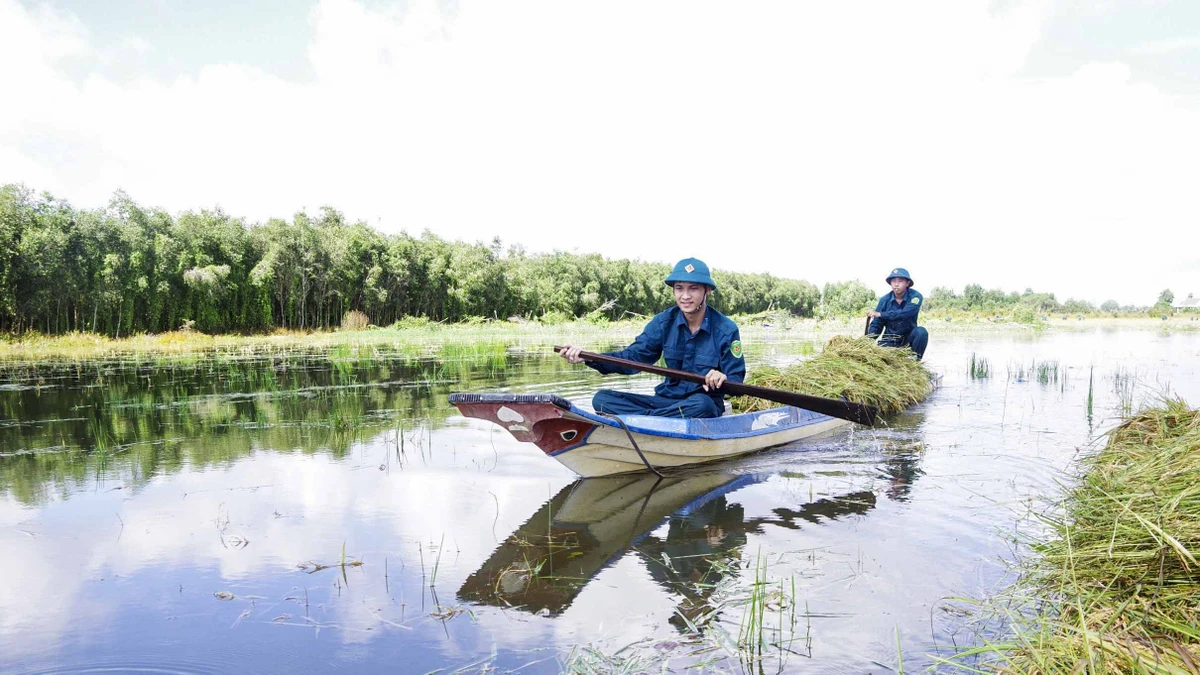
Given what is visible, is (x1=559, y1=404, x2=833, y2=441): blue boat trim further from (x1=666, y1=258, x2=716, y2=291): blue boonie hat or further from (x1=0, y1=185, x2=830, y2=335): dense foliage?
(x1=0, y1=185, x2=830, y2=335): dense foliage

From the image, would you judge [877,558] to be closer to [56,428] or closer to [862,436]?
[862,436]

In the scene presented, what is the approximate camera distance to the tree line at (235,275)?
2520cm

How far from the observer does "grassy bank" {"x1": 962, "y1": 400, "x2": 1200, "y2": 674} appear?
2121 mm

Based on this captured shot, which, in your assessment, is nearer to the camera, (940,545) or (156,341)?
(940,545)

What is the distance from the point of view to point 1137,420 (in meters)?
4.72

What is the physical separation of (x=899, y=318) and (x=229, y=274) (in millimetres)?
30978

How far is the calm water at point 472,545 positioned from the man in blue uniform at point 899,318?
2.17 metres

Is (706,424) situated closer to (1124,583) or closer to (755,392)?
(755,392)

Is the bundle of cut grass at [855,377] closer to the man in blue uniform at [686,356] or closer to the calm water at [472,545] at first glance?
the calm water at [472,545]

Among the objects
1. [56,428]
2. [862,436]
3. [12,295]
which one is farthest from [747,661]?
[12,295]

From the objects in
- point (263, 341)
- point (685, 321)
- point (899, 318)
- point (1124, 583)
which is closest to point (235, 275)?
point (263, 341)

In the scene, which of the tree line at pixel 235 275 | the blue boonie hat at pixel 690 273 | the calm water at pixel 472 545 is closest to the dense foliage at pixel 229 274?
the tree line at pixel 235 275

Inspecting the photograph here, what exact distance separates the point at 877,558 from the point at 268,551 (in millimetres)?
3367

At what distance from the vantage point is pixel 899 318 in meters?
10.4
